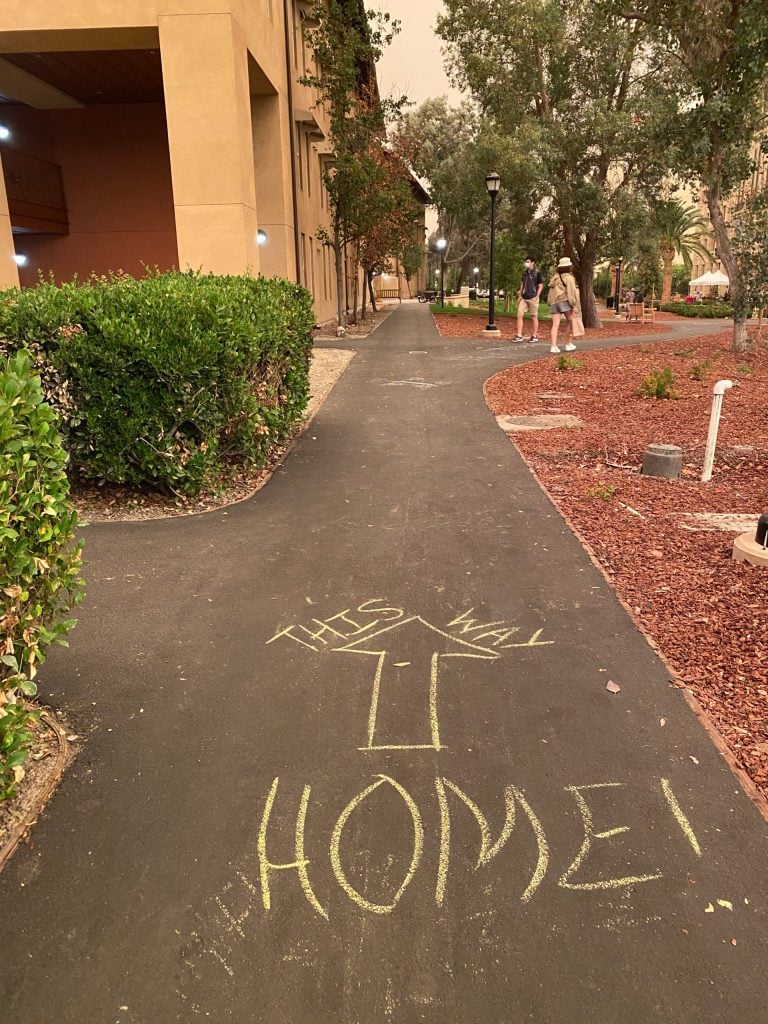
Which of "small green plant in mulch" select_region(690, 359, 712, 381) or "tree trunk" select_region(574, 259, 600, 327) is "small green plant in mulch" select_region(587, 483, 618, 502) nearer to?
"small green plant in mulch" select_region(690, 359, 712, 381)

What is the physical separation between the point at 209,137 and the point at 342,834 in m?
12.1

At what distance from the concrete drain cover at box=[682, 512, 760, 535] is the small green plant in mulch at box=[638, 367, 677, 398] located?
Result: 18.2 feet

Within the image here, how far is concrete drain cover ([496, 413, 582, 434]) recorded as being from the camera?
9445 millimetres

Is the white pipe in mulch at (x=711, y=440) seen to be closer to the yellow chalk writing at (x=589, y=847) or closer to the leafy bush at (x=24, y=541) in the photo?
the yellow chalk writing at (x=589, y=847)

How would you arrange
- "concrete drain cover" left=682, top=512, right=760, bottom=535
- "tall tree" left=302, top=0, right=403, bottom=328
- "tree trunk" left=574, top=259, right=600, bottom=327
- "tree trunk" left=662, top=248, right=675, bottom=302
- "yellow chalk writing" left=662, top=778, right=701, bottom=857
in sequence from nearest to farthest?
"yellow chalk writing" left=662, top=778, right=701, bottom=857
"concrete drain cover" left=682, top=512, right=760, bottom=535
"tall tree" left=302, top=0, right=403, bottom=328
"tree trunk" left=574, top=259, right=600, bottom=327
"tree trunk" left=662, top=248, right=675, bottom=302

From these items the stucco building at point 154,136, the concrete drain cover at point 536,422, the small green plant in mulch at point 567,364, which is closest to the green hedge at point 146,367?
the concrete drain cover at point 536,422

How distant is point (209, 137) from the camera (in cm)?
1190

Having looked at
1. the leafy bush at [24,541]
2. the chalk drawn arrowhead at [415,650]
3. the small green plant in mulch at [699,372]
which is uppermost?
the leafy bush at [24,541]

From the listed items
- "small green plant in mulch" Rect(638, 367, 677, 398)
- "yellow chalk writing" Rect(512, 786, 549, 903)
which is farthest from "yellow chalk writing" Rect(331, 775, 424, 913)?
"small green plant in mulch" Rect(638, 367, 677, 398)

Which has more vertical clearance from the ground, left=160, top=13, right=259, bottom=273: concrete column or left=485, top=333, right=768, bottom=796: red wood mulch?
left=160, top=13, right=259, bottom=273: concrete column

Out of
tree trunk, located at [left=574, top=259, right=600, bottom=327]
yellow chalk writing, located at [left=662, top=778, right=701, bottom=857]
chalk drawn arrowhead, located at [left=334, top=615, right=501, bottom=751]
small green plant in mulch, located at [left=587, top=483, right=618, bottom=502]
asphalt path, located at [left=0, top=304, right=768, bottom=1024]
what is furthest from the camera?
tree trunk, located at [left=574, top=259, right=600, bottom=327]

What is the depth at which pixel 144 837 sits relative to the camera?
2.61m

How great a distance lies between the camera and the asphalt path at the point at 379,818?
6.77 ft

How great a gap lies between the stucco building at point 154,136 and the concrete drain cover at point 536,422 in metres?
5.76
